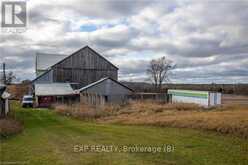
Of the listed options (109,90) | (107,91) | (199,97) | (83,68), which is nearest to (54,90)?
(83,68)

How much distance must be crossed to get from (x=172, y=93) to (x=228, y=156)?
91.3 ft

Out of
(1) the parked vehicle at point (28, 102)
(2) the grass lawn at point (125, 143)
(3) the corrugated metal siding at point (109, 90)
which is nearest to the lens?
(2) the grass lawn at point (125, 143)

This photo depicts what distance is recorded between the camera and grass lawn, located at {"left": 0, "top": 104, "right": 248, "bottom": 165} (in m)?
8.07

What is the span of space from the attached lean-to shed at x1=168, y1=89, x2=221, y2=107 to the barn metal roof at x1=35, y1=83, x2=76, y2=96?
13.6 meters

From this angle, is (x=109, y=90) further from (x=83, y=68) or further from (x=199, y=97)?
(x=199, y=97)

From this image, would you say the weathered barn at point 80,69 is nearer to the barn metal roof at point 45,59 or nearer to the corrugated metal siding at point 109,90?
the barn metal roof at point 45,59

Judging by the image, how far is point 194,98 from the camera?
102ft

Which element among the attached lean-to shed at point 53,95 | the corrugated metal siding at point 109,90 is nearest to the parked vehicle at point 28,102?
the attached lean-to shed at point 53,95

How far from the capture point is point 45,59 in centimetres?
4853

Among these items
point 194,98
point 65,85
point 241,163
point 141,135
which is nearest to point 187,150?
point 241,163

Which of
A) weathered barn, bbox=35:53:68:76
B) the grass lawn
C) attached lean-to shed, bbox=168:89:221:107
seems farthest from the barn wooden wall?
the grass lawn

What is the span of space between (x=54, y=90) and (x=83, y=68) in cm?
710

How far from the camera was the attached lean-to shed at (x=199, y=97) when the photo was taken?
2817 cm

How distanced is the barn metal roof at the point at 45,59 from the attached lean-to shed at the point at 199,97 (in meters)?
22.5
